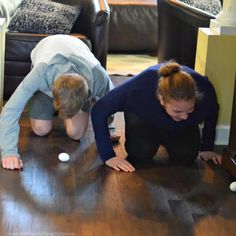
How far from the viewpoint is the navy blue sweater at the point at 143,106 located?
9.87ft

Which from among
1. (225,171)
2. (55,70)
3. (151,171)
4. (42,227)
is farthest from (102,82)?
(42,227)

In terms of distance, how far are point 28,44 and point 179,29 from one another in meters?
1.06

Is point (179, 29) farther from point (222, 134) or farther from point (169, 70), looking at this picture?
point (169, 70)

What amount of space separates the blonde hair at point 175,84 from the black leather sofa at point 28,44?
152 centimetres

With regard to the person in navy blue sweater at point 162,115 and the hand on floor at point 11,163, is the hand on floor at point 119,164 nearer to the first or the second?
the person in navy blue sweater at point 162,115

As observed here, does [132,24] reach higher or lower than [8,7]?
lower

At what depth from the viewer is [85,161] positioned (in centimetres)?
324

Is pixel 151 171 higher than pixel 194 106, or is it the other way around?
pixel 194 106

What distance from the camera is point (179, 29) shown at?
161 inches

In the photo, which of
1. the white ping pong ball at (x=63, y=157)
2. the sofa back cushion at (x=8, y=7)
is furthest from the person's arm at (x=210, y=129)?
the sofa back cushion at (x=8, y=7)

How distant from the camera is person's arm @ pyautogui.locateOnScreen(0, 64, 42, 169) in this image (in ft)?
9.91

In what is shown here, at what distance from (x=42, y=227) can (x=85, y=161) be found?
0.81m

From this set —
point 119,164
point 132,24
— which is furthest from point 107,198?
point 132,24

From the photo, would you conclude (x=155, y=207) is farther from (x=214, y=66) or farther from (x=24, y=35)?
(x=24, y=35)
